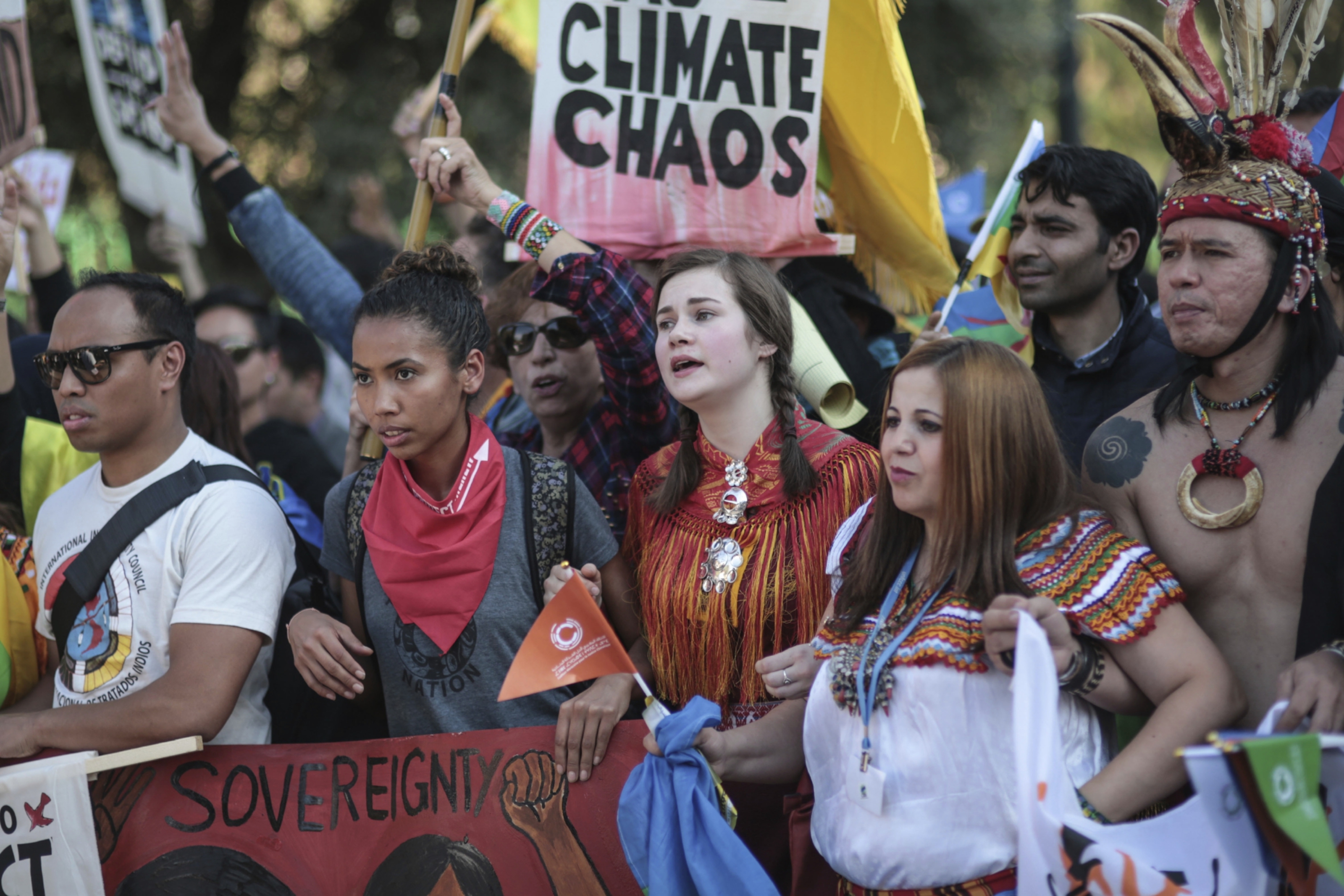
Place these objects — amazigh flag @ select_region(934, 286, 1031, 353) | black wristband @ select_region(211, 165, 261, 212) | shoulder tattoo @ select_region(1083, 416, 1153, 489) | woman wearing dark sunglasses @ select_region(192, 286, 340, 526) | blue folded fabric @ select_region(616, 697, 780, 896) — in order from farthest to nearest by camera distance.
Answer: woman wearing dark sunglasses @ select_region(192, 286, 340, 526)
black wristband @ select_region(211, 165, 261, 212)
amazigh flag @ select_region(934, 286, 1031, 353)
shoulder tattoo @ select_region(1083, 416, 1153, 489)
blue folded fabric @ select_region(616, 697, 780, 896)

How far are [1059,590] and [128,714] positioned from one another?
2254 mm

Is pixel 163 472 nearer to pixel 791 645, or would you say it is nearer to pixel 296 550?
pixel 296 550

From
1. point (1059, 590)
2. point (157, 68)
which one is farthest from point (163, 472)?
point (157, 68)

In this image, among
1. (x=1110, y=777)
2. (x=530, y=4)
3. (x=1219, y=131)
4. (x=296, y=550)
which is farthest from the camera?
(x=530, y=4)

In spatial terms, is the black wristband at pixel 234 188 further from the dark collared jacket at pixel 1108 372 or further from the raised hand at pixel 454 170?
the dark collared jacket at pixel 1108 372

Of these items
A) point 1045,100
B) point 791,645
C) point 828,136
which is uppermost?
point 1045,100

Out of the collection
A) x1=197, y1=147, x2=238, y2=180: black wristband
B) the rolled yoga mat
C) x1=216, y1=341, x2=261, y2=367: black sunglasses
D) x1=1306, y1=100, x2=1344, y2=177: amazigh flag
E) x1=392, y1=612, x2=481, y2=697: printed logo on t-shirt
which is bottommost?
x1=392, y1=612, x2=481, y2=697: printed logo on t-shirt

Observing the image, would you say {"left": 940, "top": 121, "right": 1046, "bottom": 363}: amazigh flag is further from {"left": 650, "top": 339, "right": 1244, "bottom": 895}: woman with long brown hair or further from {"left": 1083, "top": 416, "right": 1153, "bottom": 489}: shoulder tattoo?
{"left": 650, "top": 339, "right": 1244, "bottom": 895}: woman with long brown hair

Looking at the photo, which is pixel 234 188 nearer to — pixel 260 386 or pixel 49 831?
pixel 260 386

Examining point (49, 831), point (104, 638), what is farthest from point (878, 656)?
point (49, 831)

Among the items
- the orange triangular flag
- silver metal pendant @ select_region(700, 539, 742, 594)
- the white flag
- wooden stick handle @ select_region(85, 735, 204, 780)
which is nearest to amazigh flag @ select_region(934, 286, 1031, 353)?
silver metal pendant @ select_region(700, 539, 742, 594)

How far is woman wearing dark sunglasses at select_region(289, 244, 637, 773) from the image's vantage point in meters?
3.08

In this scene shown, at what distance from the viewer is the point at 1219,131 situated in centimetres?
281

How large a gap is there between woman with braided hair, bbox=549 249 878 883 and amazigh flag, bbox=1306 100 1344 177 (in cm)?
170
